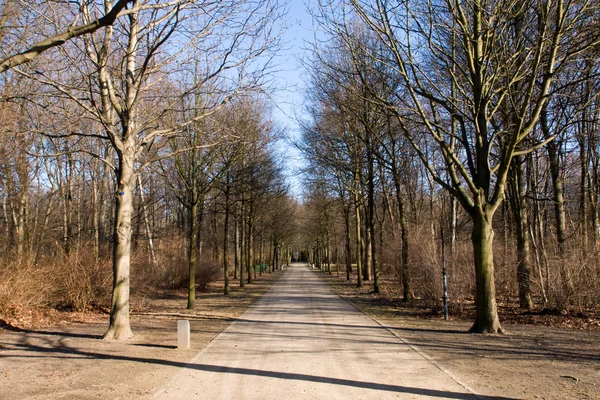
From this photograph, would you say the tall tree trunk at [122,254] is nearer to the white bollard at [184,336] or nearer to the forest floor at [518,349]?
the white bollard at [184,336]

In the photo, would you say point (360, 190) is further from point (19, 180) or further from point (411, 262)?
point (19, 180)

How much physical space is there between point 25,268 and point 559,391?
1286cm

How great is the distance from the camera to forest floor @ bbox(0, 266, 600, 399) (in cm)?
628

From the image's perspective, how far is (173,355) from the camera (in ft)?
28.0

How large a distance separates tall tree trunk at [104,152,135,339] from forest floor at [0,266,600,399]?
0.39m

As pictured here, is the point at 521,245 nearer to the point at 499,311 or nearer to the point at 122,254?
the point at 499,311

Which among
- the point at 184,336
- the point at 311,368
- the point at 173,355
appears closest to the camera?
the point at 311,368

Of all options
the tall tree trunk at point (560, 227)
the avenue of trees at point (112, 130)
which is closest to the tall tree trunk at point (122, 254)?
the avenue of trees at point (112, 130)

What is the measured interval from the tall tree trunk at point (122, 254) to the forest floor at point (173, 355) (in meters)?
0.39

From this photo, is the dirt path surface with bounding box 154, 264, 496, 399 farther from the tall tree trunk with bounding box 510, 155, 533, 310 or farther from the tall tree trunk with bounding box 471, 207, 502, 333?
the tall tree trunk with bounding box 510, 155, 533, 310

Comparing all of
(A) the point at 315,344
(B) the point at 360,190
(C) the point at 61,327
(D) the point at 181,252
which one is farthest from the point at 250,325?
(B) the point at 360,190

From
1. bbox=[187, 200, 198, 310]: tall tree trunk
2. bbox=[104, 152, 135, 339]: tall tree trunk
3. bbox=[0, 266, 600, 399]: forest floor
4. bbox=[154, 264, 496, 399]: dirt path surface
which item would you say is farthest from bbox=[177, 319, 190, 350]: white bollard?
bbox=[187, 200, 198, 310]: tall tree trunk

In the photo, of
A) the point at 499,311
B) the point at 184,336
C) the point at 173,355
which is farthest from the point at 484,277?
the point at 173,355

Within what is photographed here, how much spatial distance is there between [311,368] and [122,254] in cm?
512
